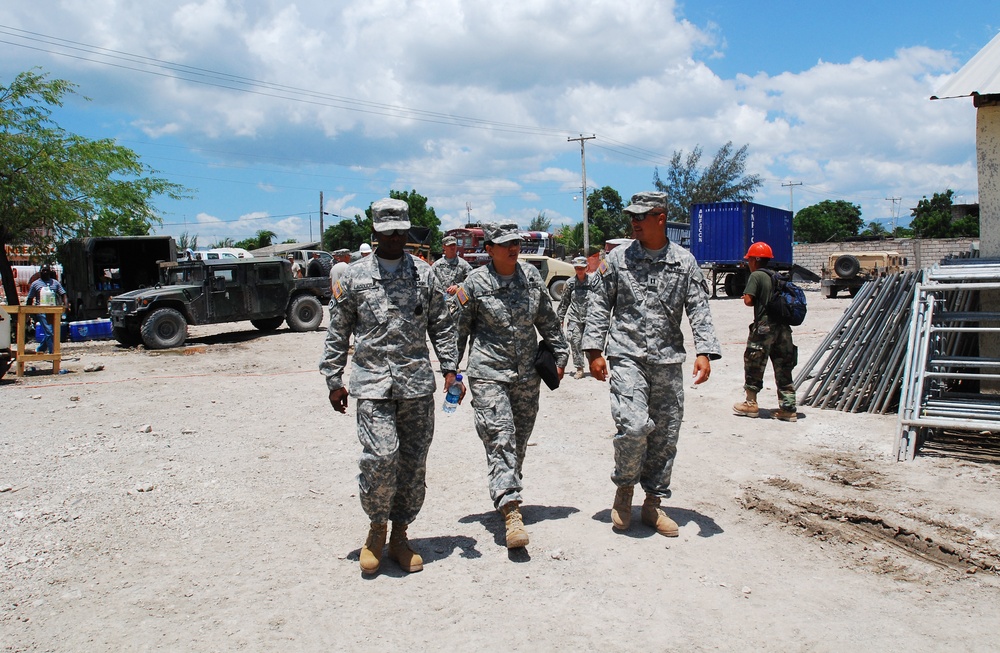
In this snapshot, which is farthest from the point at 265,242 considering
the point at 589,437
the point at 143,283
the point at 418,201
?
the point at 589,437

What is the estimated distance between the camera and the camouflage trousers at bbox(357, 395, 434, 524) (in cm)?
364

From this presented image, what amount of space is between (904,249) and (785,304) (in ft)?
106

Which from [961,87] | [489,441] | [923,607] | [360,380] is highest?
[961,87]

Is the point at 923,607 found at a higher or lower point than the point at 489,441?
lower

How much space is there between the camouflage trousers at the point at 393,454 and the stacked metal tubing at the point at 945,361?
3.83 meters

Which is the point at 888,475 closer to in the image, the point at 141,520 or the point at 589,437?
the point at 589,437

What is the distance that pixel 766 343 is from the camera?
23.8 feet

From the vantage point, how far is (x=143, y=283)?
19844mm

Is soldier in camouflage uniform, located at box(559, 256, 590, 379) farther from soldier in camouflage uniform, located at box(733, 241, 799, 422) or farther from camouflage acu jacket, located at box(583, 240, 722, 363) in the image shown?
camouflage acu jacket, located at box(583, 240, 722, 363)

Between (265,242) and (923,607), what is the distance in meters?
68.3

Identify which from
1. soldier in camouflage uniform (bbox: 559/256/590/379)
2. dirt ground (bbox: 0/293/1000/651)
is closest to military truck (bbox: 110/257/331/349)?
dirt ground (bbox: 0/293/1000/651)

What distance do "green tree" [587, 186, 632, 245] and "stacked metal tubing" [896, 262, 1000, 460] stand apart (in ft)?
186

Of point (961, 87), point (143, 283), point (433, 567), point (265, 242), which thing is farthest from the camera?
point (265, 242)

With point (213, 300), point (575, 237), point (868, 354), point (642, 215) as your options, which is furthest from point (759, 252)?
point (575, 237)
